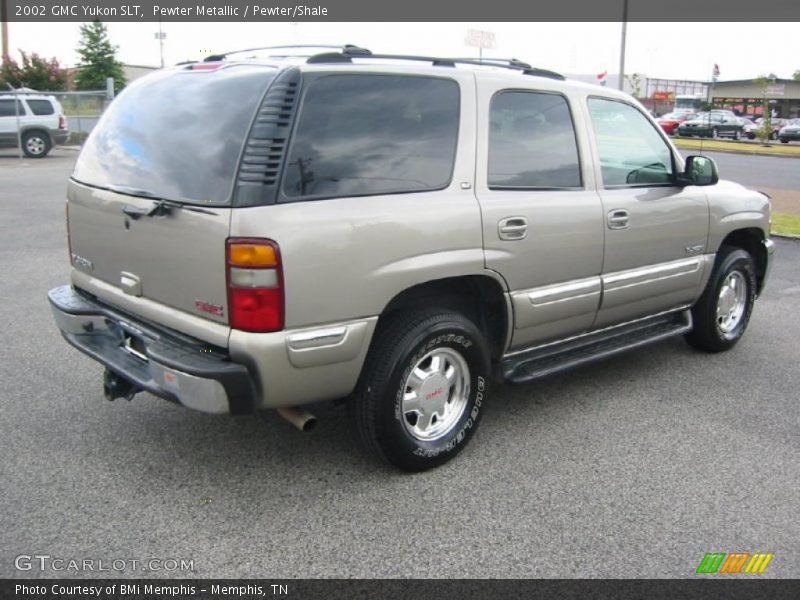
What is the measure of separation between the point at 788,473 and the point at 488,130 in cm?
228

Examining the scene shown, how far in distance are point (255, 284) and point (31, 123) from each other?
Result: 851 inches

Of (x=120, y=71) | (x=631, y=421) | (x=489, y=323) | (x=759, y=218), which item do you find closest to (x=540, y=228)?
(x=489, y=323)

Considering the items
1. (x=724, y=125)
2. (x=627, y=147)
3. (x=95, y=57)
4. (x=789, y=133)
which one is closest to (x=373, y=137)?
(x=627, y=147)

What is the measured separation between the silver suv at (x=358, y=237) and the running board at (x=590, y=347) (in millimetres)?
18

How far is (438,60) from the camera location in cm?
383

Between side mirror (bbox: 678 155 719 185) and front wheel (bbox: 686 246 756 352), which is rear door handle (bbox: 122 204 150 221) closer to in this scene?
side mirror (bbox: 678 155 719 185)

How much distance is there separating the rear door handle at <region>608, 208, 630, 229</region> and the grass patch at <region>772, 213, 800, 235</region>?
6950 mm

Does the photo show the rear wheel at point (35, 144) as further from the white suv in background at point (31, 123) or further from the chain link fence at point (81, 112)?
the chain link fence at point (81, 112)

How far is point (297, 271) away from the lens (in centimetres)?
307

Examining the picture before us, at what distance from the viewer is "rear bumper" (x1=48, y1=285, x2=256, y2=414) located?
120 inches

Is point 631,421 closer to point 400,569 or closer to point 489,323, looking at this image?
point 489,323

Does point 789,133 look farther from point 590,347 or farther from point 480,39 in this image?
point 590,347

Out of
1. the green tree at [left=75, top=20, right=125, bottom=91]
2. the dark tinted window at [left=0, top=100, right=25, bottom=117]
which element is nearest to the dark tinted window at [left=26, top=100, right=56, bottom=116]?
the dark tinted window at [left=0, top=100, right=25, bottom=117]

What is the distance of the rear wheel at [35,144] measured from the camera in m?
21.7
